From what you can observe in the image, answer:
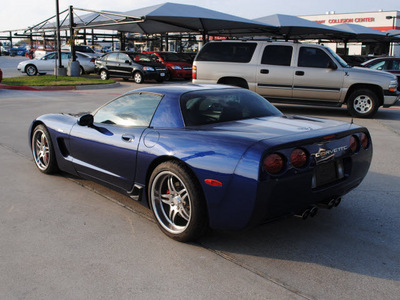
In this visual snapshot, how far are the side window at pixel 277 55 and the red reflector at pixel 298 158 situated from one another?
8578 mm

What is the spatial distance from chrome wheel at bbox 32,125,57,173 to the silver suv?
6.97 m

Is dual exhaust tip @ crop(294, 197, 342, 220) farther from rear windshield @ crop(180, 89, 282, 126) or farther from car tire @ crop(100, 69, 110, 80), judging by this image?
car tire @ crop(100, 69, 110, 80)

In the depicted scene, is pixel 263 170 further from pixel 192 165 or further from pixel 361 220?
pixel 361 220

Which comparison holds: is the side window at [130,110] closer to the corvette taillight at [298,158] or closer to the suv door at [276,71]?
the corvette taillight at [298,158]

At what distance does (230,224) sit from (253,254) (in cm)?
38

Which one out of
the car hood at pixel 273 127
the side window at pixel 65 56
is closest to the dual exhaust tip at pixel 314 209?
the car hood at pixel 273 127

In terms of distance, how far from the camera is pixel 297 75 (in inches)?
440

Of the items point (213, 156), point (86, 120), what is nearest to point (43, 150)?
point (86, 120)

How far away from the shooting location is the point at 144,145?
12.5 feet

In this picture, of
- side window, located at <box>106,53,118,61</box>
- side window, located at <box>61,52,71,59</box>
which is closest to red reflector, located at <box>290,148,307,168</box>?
side window, located at <box>106,53,118,61</box>

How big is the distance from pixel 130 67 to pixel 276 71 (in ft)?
37.9

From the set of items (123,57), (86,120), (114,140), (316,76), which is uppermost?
(123,57)

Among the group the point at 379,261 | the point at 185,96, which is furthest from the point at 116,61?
the point at 379,261

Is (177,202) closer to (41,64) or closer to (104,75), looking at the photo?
(104,75)
